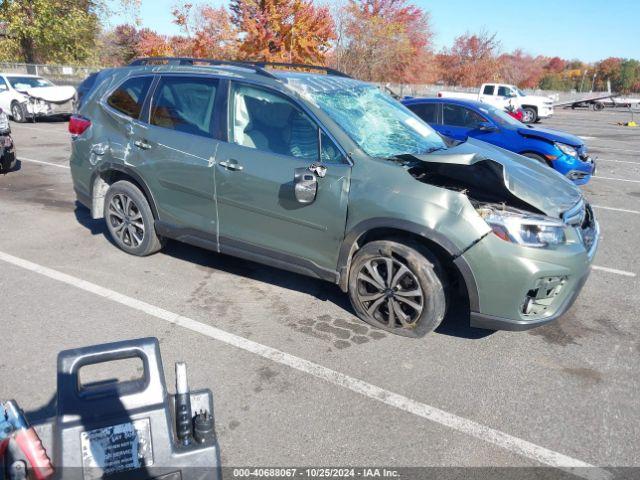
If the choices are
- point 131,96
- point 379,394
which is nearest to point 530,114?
point 131,96

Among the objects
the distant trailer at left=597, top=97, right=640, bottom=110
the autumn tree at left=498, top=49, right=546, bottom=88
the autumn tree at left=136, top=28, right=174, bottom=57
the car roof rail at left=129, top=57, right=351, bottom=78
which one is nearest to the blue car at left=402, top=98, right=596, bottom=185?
the car roof rail at left=129, top=57, right=351, bottom=78

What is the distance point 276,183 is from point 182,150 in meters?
1.03

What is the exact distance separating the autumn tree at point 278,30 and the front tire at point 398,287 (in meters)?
20.4

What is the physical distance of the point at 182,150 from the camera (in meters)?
4.29

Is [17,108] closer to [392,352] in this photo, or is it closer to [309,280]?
[309,280]

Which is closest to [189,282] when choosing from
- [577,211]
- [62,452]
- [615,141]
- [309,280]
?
[309,280]

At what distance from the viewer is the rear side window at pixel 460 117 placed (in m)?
9.29

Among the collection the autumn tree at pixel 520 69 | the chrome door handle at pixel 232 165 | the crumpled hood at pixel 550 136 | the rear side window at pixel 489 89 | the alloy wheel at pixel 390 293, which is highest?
the autumn tree at pixel 520 69

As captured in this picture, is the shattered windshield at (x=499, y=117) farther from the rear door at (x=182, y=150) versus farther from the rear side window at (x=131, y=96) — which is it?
the rear side window at (x=131, y=96)

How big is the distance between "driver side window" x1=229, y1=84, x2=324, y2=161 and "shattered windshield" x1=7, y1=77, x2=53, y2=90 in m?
14.8

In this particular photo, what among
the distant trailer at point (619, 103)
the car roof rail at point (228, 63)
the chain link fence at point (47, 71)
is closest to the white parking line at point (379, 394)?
the car roof rail at point (228, 63)

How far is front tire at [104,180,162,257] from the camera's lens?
187 inches

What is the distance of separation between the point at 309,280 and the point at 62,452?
10.2 feet

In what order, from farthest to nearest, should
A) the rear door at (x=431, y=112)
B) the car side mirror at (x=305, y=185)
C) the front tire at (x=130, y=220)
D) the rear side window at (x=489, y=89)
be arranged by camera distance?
1. the rear side window at (x=489, y=89)
2. the rear door at (x=431, y=112)
3. the front tire at (x=130, y=220)
4. the car side mirror at (x=305, y=185)
